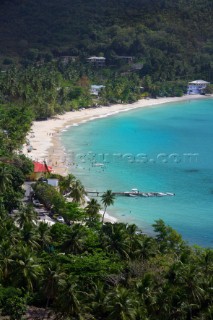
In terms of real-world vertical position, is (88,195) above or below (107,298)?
below

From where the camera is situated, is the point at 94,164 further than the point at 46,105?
No

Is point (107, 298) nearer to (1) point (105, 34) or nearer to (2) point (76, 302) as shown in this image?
(2) point (76, 302)

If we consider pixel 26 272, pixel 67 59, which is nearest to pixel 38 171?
pixel 26 272

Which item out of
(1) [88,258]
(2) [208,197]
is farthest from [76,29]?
(1) [88,258]

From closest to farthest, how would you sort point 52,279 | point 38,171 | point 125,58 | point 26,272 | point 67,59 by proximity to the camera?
point 52,279
point 26,272
point 38,171
point 67,59
point 125,58

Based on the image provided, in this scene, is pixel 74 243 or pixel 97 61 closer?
pixel 74 243

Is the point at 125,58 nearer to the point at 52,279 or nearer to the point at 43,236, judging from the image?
the point at 43,236

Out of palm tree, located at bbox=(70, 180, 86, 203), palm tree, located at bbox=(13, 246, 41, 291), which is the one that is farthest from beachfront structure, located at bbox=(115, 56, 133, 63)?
palm tree, located at bbox=(13, 246, 41, 291)
